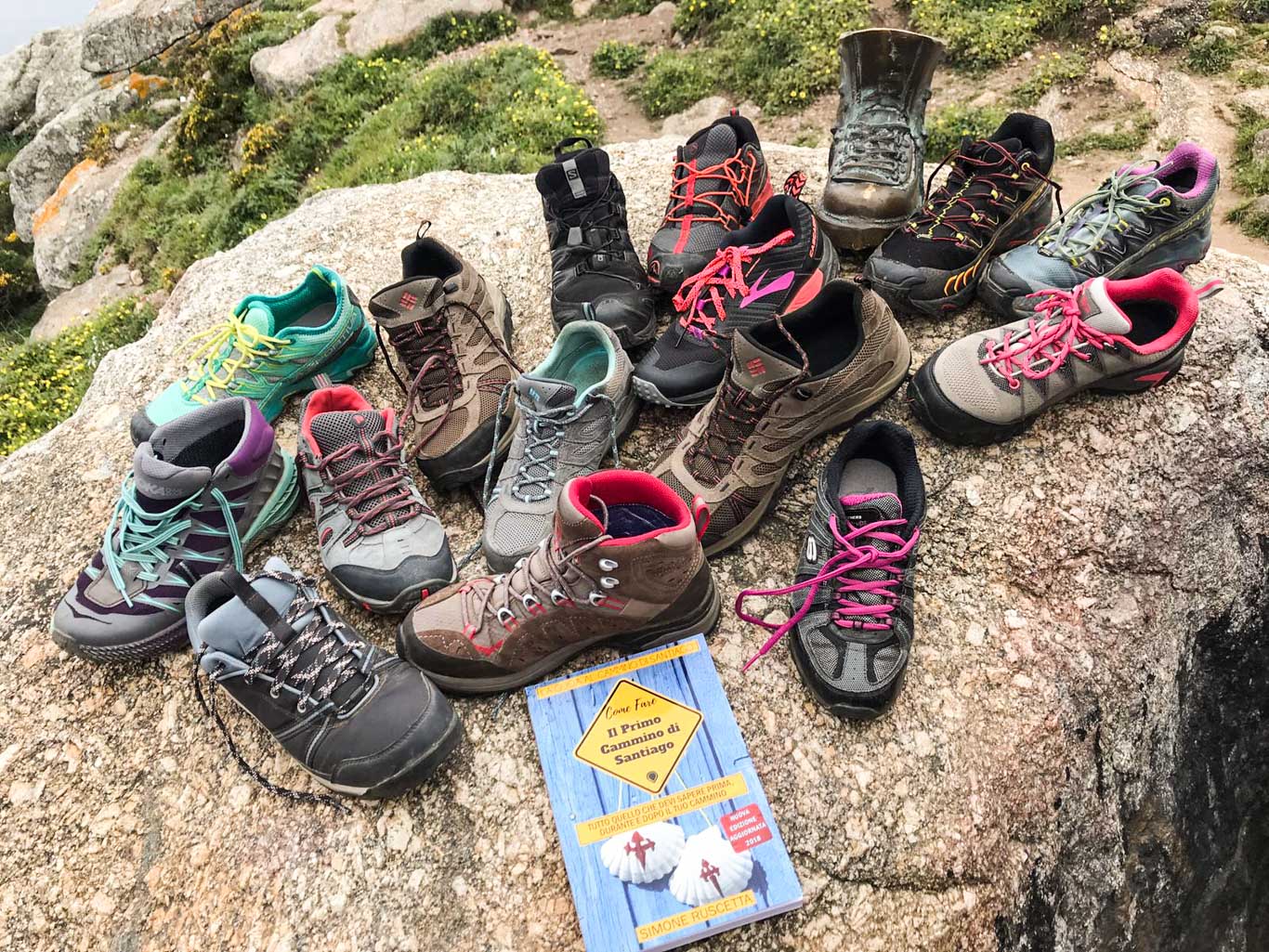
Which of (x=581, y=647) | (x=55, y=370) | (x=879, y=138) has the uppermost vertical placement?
(x=879, y=138)

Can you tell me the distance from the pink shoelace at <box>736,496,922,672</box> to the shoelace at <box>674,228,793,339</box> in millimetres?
978

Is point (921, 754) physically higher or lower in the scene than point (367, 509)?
lower

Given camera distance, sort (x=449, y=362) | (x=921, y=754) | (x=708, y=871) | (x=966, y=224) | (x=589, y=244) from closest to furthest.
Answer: (x=708, y=871) → (x=921, y=754) → (x=449, y=362) → (x=966, y=224) → (x=589, y=244)

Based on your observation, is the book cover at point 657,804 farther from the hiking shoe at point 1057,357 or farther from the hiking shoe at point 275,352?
the hiking shoe at point 275,352

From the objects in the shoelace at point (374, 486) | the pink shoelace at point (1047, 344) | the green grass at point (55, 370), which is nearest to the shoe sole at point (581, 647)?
the shoelace at point (374, 486)

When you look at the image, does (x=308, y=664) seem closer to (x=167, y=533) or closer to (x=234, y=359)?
(x=167, y=533)

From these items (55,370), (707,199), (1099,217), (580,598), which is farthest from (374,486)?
(55,370)

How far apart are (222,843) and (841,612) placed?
6.74 ft

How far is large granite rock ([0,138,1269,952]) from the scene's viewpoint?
2.14 meters

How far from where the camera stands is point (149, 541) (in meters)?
2.55

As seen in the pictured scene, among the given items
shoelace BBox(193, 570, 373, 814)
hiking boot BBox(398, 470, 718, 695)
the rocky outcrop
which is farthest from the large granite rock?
the rocky outcrop

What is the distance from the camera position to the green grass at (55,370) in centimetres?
735

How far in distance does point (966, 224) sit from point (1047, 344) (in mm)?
725

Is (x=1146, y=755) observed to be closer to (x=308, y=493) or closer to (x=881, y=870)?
(x=881, y=870)
